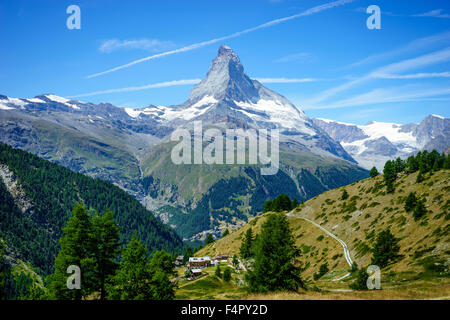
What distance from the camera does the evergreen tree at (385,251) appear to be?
58.9m

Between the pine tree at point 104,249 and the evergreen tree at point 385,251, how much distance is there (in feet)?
171

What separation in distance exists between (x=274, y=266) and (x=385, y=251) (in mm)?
37787

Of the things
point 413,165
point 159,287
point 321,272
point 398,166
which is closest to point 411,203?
point 321,272

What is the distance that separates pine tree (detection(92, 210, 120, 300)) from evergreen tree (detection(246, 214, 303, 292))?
1742 cm

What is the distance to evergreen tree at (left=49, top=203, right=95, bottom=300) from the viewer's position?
31.7 m

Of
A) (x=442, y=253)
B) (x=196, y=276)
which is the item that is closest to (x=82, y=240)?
(x=442, y=253)

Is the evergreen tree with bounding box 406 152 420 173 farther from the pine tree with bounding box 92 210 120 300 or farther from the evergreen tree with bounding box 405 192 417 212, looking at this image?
the pine tree with bounding box 92 210 120 300

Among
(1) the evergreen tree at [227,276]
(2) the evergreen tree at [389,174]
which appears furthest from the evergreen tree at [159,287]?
(2) the evergreen tree at [389,174]

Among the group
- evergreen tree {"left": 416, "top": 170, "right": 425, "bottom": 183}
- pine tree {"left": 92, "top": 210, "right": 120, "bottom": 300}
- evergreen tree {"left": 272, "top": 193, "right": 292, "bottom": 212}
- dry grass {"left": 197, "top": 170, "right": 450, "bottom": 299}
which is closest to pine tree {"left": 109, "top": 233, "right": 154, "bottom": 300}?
pine tree {"left": 92, "top": 210, "right": 120, "bottom": 300}

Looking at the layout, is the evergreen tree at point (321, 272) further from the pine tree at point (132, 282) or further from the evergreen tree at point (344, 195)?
the evergreen tree at point (344, 195)

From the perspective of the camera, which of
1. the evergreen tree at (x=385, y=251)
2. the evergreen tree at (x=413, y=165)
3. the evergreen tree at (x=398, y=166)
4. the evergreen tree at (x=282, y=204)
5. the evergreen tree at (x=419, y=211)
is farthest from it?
the evergreen tree at (x=282, y=204)

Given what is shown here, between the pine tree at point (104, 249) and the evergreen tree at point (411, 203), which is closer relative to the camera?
the pine tree at point (104, 249)
